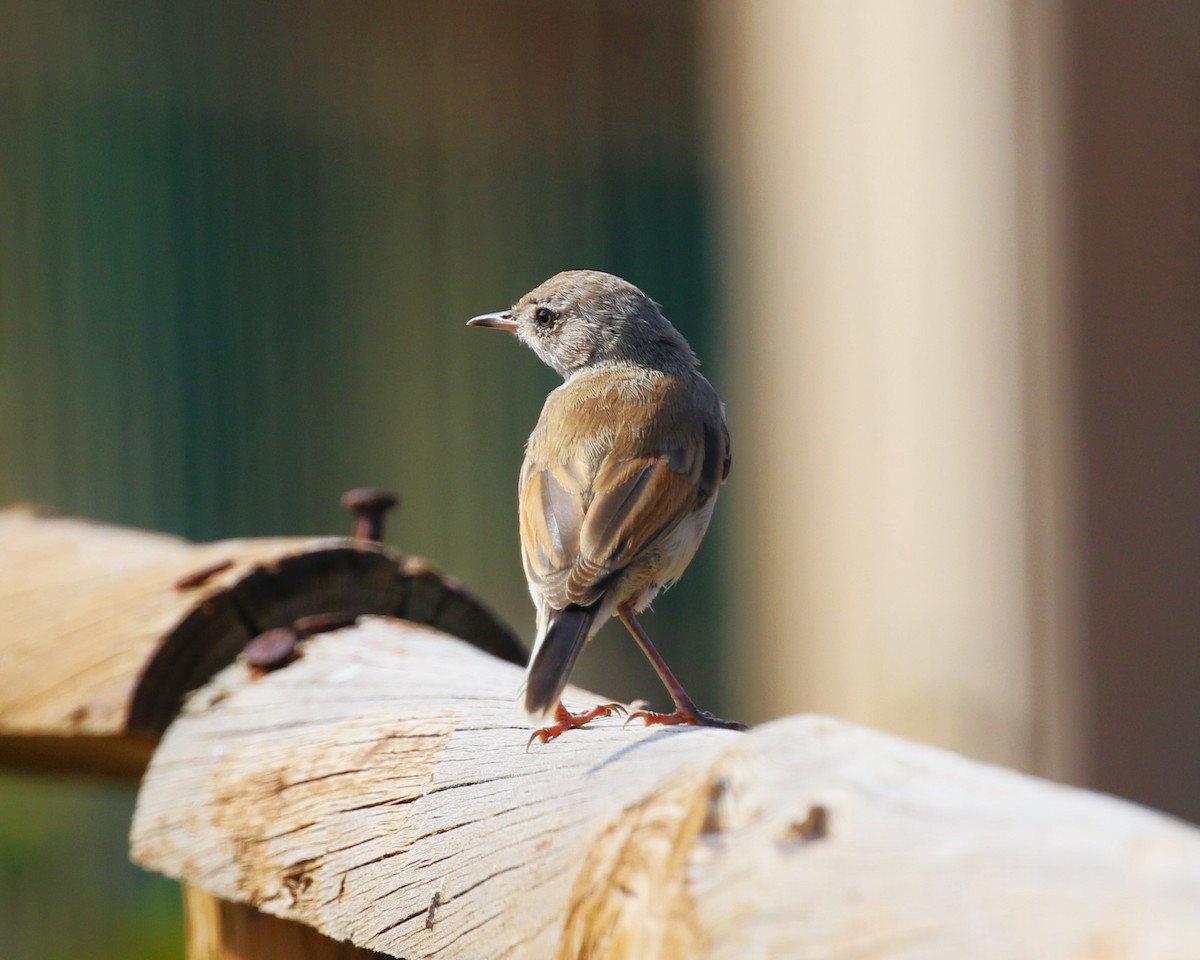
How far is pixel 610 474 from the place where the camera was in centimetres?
312

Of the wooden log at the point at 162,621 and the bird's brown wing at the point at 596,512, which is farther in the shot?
the wooden log at the point at 162,621

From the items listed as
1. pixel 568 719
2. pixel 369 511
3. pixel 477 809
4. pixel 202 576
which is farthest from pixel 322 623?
pixel 477 809

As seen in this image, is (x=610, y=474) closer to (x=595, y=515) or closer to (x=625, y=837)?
(x=595, y=515)

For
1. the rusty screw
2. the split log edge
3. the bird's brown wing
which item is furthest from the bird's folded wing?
the rusty screw

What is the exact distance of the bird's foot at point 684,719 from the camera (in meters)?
2.47

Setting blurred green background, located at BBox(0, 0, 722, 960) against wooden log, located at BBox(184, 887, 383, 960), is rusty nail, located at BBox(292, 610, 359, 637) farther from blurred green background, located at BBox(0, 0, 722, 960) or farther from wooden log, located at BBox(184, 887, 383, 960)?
blurred green background, located at BBox(0, 0, 722, 960)

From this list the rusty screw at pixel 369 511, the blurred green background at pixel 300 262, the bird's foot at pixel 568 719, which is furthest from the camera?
the blurred green background at pixel 300 262

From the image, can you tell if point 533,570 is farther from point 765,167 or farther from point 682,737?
point 765,167

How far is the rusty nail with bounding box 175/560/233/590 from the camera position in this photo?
3.09m

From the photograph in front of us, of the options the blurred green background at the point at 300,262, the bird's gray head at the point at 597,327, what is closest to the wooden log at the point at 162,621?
the bird's gray head at the point at 597,327

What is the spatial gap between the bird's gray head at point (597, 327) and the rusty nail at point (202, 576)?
108 centimetres

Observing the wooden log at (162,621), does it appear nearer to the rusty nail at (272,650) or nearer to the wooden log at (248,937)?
the rusty nail at (272,650)

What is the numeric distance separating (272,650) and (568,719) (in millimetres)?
815

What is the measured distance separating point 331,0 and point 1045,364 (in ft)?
12.9
